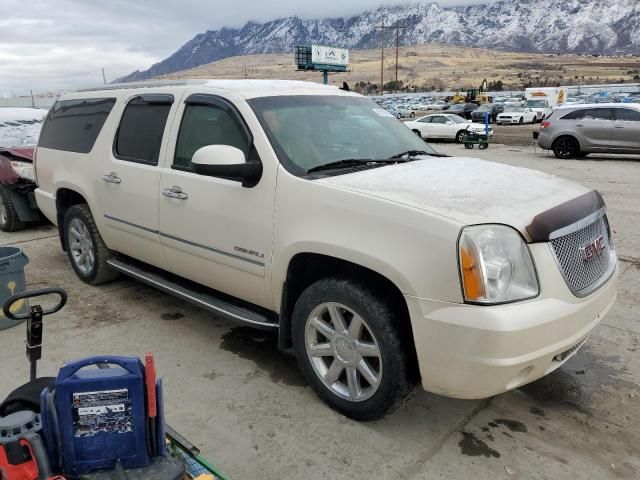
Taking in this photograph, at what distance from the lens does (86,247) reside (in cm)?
512

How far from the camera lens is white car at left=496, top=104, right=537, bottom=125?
118ft

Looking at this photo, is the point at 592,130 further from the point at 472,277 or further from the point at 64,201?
the point at 472,277

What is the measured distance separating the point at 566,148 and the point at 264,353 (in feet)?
49.8

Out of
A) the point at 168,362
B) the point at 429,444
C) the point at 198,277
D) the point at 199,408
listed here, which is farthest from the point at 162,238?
the point at 429,444

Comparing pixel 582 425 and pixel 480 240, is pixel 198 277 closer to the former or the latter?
pixel 480 240

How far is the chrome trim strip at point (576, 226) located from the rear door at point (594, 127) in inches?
570

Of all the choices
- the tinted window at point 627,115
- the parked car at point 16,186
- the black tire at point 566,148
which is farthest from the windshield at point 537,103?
the parked car at point 16,186

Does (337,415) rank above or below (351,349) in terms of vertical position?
below

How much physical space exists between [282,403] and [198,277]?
1116 millimetres

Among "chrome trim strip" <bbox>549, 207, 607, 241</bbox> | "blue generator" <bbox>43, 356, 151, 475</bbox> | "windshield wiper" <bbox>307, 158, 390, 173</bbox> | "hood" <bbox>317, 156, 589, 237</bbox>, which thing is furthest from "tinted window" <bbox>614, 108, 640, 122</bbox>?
"blue generator" <bbox>43, 356, 151, 475</bbox>

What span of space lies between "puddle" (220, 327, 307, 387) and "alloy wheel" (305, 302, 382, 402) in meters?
0.42

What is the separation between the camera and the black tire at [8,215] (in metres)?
7.36

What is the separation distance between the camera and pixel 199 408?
3211 millimetres

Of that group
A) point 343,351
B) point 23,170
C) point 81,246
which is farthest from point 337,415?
point 23,170
